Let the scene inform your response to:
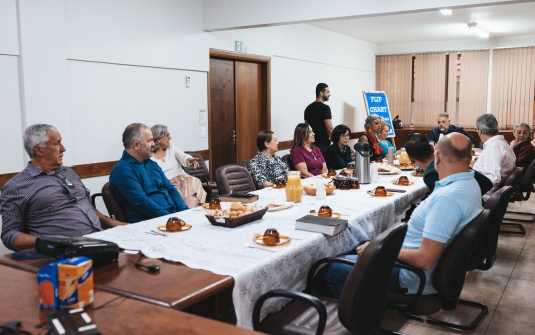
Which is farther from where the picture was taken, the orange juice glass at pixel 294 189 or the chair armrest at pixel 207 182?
the chair armrest at pixel 207 182

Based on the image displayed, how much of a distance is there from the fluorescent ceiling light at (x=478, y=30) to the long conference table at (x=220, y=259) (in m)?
6.46

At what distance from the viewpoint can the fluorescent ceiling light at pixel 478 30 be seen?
8285 mm

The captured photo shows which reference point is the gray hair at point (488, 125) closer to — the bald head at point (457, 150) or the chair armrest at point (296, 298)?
the bald head at point (457, 150)

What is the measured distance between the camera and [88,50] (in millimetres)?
4527

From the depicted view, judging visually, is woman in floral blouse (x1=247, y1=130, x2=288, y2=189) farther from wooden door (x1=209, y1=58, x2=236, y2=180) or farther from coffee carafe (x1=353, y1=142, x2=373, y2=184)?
wooden door (x1=209, y1=58, x2=236, y2=180)

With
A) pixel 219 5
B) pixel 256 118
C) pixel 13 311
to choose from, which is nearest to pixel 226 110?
pixel 256 118

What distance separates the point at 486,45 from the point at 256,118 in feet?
18.2

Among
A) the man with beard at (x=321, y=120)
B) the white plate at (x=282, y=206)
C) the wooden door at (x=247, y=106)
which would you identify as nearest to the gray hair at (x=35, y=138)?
the white plate at (x=282, y=206)

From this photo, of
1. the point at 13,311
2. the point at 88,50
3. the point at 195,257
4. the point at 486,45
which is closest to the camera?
the point at 13,311

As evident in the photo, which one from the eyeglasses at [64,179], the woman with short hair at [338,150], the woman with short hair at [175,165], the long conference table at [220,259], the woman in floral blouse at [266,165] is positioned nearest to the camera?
the long conference table at [220,259]

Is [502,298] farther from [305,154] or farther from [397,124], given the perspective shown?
[397,124]

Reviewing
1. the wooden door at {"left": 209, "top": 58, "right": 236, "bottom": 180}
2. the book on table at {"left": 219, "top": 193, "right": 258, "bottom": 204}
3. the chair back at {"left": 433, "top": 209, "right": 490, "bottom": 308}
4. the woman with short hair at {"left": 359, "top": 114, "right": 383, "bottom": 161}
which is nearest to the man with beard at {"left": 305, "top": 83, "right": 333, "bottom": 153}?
the woman with short hair at {"left": 359, "top": 114, "right": 383, "bottom": 161}

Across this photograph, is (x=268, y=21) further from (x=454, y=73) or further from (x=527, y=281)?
(x=454, y=73)

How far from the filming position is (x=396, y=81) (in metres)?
10.9
